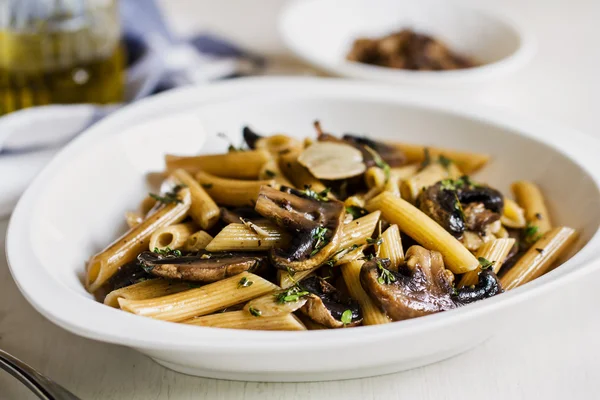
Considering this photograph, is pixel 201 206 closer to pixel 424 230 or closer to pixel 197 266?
pixel 197 266

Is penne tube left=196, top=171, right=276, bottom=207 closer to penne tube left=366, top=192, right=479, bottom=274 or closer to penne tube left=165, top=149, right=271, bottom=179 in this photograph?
penne tube left=165, top=149, right=271, bottom=179

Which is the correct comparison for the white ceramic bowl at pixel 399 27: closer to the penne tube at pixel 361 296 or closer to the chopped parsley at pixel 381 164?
the chopped parsley at pixel 381 164

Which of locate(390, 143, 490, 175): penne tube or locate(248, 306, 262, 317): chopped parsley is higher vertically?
locate(390, 143, 490, 175): penne tube

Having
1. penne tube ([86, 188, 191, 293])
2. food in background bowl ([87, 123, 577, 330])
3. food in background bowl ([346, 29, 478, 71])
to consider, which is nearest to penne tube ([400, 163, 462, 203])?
food in background bowl ([87, 123, 577, 330])

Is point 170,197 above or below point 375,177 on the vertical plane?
below

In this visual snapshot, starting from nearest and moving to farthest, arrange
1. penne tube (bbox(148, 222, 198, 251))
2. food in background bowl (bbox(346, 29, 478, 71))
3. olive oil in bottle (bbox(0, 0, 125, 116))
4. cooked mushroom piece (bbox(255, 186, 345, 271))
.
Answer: cooked mushroom piece (bbox(255, 186, 345, 271)) → penne tube (bbox(148, 222, 198, 251)) → olive oil in bottle (bbox(0, 0, 125, 116)) → food in background bowl (bbox(346, 29, 478, 71))

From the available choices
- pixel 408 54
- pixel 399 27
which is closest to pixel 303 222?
pixel 408 54

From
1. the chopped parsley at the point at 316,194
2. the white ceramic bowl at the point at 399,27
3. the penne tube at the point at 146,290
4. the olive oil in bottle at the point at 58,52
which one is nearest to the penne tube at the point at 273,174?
the chopped parsley at the point at 316,194
